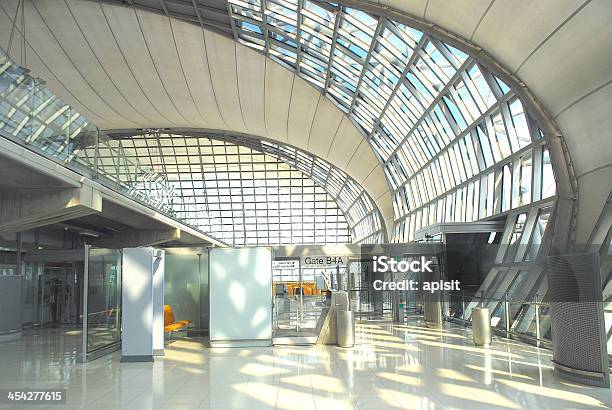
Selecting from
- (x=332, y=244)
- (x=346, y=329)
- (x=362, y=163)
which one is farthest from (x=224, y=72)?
(x=346, y=329)

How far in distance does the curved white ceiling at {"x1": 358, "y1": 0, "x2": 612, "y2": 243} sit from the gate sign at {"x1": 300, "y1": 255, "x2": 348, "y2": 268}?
747 cm

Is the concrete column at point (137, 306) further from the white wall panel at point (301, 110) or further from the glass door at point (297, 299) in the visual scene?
the white wall panel at point (301, 110)

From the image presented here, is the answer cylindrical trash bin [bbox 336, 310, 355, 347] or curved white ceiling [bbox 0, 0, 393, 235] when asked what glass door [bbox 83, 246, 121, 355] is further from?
curved white ceiling [bbox 0, 0, 393, 235]

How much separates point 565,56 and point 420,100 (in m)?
10.0

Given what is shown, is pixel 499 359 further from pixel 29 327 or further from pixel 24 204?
pixel 29 327

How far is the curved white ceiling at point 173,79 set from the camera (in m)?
27.5

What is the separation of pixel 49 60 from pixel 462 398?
2851cm

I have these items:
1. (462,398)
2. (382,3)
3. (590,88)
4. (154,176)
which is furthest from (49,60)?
(462,398)

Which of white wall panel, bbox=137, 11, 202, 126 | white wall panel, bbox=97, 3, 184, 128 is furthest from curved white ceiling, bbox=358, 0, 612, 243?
white wall panel, bbox=97, 3, 184, 128

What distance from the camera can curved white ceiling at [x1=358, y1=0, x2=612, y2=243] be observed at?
12336 mm

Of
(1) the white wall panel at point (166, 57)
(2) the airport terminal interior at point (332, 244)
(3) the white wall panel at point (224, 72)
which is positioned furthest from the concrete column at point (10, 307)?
(3) the white wall panel at point (224, 72)

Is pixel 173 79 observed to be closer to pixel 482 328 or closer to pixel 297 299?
pixel 297 299

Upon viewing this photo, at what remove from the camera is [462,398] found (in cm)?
870

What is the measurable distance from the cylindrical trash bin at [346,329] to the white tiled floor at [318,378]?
0.40 m
